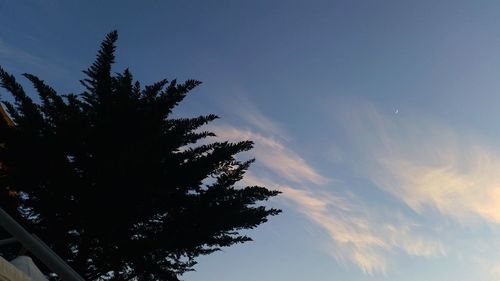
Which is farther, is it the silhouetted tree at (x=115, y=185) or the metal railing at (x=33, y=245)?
the silhouetted tree at (x=115, y=185)

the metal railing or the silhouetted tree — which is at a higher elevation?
the silhouetted tree

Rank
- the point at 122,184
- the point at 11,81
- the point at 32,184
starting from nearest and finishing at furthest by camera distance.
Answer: the point at 122,184 → the point at 32,184 → the point at 11,81

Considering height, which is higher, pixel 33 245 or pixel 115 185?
pixel 115 185

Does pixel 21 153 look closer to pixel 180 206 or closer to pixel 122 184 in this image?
pixel 122 184

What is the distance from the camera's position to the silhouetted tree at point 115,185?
8328mm

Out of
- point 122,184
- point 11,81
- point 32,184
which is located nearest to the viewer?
point 122,184

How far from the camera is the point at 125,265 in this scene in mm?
8867

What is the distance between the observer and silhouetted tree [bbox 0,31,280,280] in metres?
8.33

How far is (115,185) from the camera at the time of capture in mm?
8219

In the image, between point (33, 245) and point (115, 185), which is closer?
point (33, 245)

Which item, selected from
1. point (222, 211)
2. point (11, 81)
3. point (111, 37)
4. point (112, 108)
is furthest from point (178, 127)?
point (11, 81)

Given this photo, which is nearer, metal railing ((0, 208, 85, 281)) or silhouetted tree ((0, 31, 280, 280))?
metal railing ((0, 208, 85, 281))

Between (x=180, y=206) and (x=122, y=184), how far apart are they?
1572 millimetres

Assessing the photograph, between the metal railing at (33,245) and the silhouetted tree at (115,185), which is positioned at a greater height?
the silhouetted tree at (115,185)
